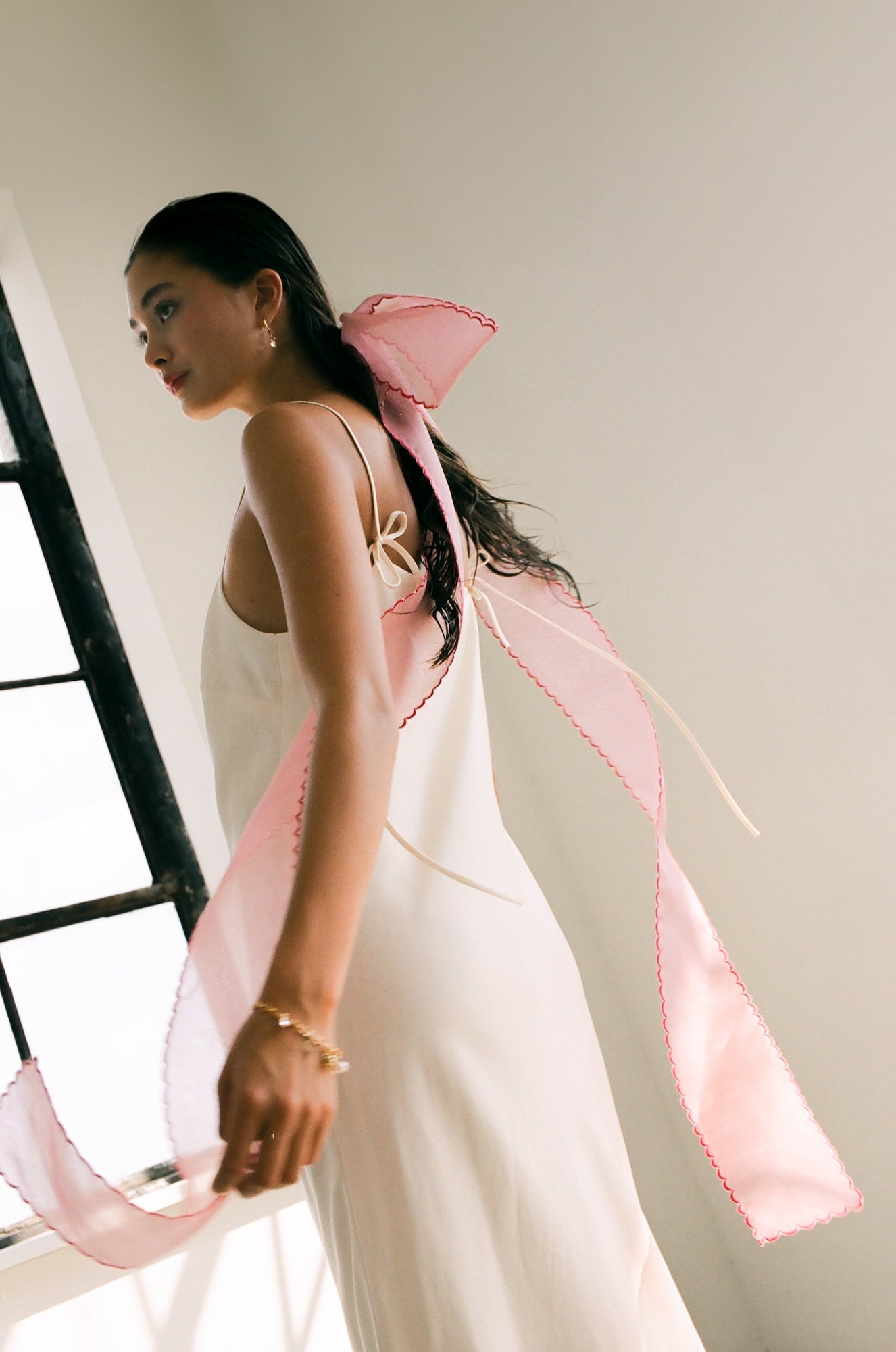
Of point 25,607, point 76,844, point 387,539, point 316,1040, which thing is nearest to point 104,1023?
point 76,844

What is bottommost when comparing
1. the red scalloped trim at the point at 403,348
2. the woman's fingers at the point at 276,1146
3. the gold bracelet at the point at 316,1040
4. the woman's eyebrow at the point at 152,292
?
the woman's fingers at the point at 276,1146

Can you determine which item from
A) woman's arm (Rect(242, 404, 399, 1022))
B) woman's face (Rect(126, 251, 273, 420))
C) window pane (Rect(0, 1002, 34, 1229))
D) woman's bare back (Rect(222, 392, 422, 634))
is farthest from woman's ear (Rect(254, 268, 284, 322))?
window pane (Rect(0, 1002, 34, 1229))

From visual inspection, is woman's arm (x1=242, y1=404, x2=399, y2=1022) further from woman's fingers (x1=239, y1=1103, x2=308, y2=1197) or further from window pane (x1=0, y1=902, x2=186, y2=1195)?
window pane (x1=0, y1=902, x2=186, y2=1195)

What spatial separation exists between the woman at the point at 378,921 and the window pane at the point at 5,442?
1035 mm

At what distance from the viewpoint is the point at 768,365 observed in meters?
1.32

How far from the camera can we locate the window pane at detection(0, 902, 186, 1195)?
1.57 m

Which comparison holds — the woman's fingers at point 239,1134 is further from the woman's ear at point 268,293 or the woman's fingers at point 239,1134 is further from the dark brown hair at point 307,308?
the woman's ear at point 268,293

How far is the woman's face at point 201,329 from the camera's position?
93 cm

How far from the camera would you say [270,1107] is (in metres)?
0.53

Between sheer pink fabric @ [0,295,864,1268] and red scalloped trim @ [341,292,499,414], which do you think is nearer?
sheer pink fabric @ [0,295,864,1268]

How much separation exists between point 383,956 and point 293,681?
22 centimetres

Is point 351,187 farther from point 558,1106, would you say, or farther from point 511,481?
point 558,1106

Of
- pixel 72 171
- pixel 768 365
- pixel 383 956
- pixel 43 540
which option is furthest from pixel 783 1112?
pixel 72 171

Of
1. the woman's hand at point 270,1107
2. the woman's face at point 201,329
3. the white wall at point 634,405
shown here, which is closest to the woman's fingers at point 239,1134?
the woman's hand at point 270,1107
